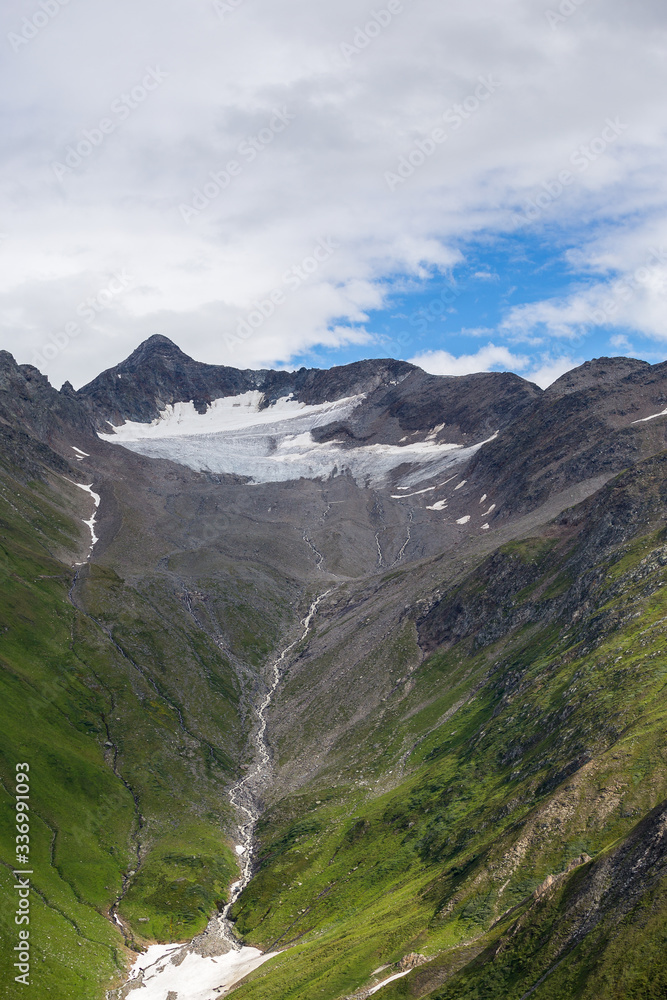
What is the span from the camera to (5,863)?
73500mm

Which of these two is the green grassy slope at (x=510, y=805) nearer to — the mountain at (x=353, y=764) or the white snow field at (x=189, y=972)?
the mountain at (x=353, y=764)

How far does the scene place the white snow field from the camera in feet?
232

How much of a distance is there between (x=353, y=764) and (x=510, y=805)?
1998 inches

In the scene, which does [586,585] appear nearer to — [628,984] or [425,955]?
[425,955]

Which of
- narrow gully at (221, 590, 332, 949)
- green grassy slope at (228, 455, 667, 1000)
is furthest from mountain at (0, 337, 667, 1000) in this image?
narrow gully at (221, 590, 332, 949)

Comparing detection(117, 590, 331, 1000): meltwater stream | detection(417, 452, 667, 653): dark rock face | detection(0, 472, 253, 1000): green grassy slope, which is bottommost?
detection(117, 590, 331, 1000): meltwater stream

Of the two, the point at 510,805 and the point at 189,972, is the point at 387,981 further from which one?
the point at 189,972

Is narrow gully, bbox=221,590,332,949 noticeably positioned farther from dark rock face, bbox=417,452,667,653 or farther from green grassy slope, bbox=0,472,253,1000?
dark rock face, bbox=417,452,667,653

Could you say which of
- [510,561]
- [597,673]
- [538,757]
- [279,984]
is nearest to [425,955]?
[279,984]

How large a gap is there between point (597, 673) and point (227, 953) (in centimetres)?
5013

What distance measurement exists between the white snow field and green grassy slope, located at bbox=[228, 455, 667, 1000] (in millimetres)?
4121

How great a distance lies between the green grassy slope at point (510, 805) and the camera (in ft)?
Result: 125

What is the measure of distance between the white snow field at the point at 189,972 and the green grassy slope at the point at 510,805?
4121 millimetres

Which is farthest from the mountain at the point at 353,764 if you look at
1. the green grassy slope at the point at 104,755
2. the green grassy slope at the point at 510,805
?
the green grassy slope at the point at 104,755
